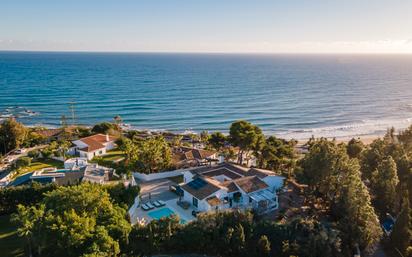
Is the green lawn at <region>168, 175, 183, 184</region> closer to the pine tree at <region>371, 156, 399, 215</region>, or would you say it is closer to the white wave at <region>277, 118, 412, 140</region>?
the pine tree at <region>371, 156, 399, 215</region>

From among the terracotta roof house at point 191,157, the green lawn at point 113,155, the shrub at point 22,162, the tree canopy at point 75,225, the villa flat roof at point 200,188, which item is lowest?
the green lawn at point 113,155

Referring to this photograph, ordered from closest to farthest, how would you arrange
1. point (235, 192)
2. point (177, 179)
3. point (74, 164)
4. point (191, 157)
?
point (235, 192) < point (177, 179) < point (74, 164) < point (191, 157)

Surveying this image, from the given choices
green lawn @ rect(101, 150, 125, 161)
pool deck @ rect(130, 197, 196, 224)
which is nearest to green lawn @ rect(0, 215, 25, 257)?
pool deck @ rect(130, 197, 196, 224)

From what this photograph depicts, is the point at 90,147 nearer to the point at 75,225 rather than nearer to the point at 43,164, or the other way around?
the point at 43,164

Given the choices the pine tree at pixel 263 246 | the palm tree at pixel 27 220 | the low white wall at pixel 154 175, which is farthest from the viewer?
the low white wall at pixel 154 175

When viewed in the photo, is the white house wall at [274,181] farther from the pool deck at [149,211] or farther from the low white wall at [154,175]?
the low white wall at [154,175]

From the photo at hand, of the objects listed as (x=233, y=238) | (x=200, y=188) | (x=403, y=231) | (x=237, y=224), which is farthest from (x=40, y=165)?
(x=403, y=231)

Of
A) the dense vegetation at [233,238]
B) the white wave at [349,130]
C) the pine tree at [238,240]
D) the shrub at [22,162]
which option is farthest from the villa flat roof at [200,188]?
the white wave at [349,130]

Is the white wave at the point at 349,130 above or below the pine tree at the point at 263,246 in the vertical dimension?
below
